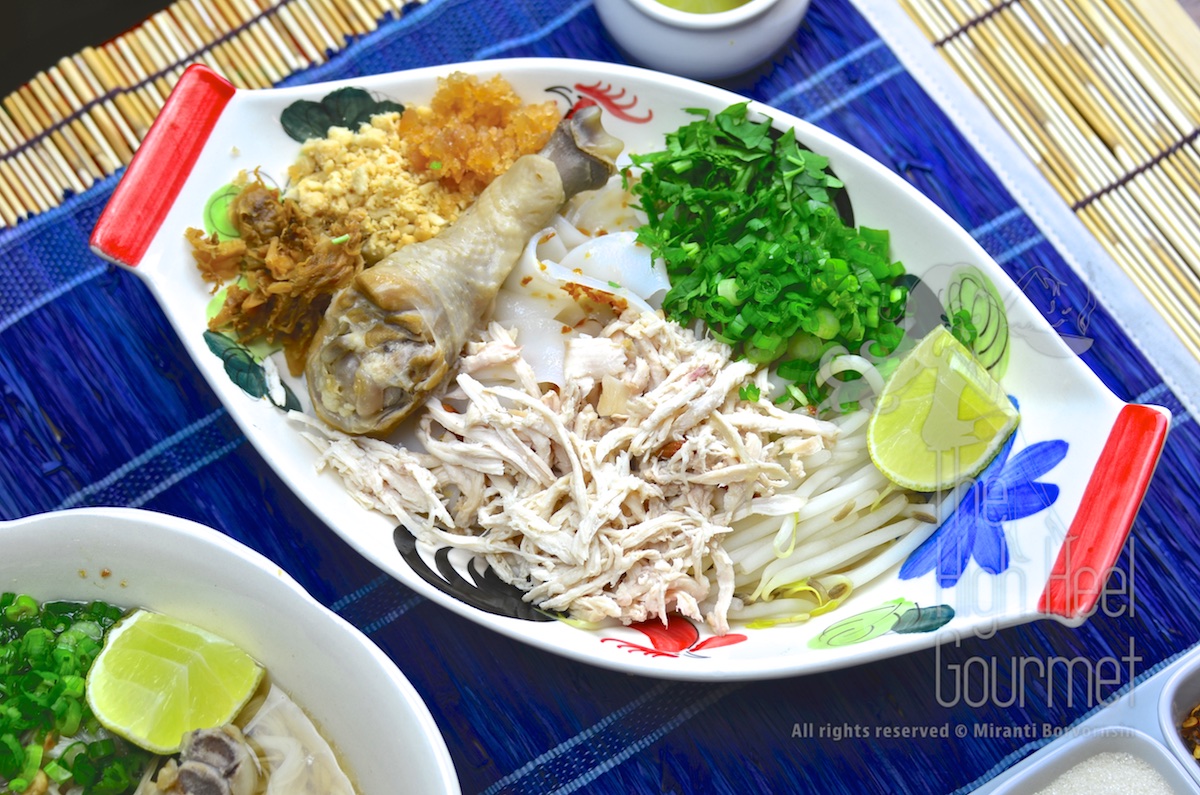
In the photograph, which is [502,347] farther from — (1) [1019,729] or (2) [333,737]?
(1) [1019,729]

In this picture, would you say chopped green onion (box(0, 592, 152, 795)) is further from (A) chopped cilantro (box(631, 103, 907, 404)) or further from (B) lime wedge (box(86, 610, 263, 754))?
(A) chopped cilantro (box(631, 103, 907, 404))

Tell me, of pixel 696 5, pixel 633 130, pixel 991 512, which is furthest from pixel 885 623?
pixel 696 5

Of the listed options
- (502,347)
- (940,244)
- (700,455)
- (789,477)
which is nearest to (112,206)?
(502,347)

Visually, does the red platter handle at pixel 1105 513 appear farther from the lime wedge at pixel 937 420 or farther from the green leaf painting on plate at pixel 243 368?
the green leaf painting on plate at pixel 243 368

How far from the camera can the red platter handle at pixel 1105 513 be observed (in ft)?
6.09

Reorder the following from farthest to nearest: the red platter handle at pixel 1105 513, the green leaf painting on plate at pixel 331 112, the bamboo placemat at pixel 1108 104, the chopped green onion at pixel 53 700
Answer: the bamboo placemat at pixel 1108 104 → the green leaf painting on plate at pixel 331 112 → the chopped green onion at pixel 53 700 → the red platter handle at pixel 1105 513

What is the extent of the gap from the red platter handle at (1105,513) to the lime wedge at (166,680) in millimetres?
1757

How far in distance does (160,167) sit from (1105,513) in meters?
2.27

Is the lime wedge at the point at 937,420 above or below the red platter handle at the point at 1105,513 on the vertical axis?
above

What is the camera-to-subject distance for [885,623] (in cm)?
204

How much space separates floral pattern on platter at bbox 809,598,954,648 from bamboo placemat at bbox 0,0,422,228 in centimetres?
211

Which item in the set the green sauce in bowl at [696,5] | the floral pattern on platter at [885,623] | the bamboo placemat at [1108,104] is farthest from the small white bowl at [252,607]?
the bamboo placemat at [1108,104]

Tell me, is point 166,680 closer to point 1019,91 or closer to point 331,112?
point 331,112

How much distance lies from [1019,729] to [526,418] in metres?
1.50
